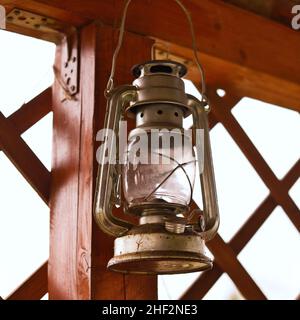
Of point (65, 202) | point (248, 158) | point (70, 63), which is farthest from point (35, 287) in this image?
point (248, 158)

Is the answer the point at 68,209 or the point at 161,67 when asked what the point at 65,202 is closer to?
the point at 68,209

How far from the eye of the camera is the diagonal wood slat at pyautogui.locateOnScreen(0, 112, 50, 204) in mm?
1834

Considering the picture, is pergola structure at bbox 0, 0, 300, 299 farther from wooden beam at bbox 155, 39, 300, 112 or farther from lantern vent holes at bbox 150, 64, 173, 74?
lantern vent holes at bbox 150, 64, 173, 74

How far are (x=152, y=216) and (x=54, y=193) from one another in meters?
0.49

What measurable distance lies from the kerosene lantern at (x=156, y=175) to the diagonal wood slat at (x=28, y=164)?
437 millimetres

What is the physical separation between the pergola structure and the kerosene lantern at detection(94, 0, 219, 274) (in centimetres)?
26

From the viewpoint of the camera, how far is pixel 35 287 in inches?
81.3

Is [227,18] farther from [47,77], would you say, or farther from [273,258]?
[273,258]

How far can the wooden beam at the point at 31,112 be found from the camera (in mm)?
2049

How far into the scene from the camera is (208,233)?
1.39m

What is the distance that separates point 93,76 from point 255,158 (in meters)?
1.00

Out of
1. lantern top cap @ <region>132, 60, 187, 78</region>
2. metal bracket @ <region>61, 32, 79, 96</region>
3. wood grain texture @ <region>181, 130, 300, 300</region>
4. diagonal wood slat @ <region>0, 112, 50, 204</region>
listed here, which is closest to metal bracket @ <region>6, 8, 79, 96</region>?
metal bracket @ <region>61, 32, 79, 96</region>

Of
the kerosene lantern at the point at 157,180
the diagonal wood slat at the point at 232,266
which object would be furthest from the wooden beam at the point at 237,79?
the kerosene lantern at the point at 157,180

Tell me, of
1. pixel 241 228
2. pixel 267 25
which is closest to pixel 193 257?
pixel 267 25
